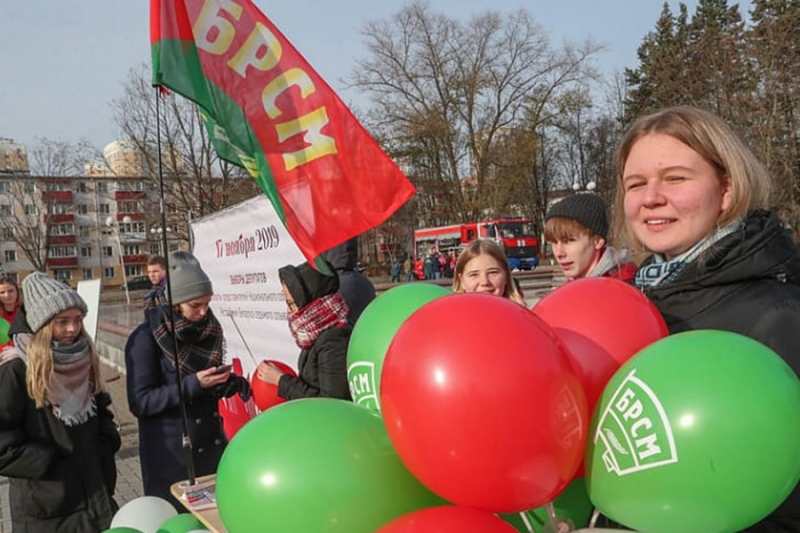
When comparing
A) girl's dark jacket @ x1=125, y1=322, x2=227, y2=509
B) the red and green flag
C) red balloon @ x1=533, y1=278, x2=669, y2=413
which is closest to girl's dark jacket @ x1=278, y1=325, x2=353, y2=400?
the red and green flag

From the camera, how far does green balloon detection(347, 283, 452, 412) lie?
209cm

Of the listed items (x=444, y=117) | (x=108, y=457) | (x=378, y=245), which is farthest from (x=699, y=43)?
(x=378, y=245)

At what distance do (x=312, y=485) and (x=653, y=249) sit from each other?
1.06 metres

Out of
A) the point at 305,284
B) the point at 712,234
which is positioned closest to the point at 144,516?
the point at 305,284

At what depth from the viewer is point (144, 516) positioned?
2.74 m

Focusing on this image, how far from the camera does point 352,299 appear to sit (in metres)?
4.20

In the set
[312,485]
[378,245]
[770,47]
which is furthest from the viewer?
[378,245]

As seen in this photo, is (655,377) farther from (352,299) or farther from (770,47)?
(770,47)

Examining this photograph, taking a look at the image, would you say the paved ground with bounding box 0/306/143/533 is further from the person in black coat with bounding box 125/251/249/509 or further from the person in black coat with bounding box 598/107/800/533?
the person in black coat with bounding box 598/107/800/533

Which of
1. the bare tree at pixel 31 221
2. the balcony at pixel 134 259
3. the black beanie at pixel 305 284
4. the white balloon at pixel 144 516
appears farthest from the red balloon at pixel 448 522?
the balcony at pixel 134 259

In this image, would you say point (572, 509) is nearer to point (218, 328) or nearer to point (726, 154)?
point (726, 154)

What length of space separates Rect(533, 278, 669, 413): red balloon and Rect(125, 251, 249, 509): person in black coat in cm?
233

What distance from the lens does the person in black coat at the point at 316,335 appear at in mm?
2980

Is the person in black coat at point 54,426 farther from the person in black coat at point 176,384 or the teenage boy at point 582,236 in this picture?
the teenage boy at point 582,236
